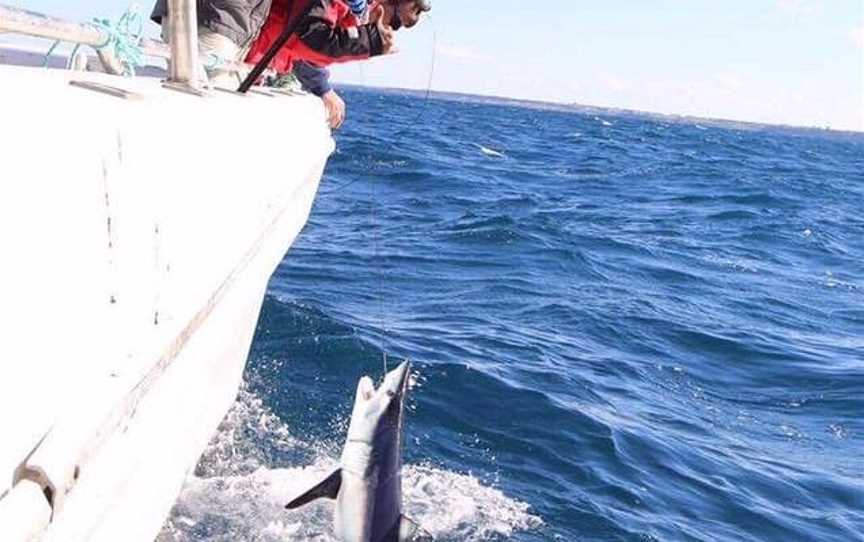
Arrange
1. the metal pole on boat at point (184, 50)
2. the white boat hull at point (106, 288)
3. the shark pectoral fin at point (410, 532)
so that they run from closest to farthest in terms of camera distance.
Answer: the white boat hull at point (106, 288) → the metal pole on boat at point (184, 50) → the shark pectoral fin at point (410, 532)

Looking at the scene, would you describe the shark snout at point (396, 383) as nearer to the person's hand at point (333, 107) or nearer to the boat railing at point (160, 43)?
the boat railing at point (160, 43)

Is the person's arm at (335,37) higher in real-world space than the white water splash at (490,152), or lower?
higher

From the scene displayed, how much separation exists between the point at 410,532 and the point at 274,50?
1.77 m

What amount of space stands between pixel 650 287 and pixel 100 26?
379 inches

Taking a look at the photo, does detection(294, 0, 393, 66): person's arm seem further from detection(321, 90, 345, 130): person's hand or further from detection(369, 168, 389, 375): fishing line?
detection(369, 168, 389, 375): fishing line

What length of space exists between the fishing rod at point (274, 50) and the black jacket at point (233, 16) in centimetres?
29

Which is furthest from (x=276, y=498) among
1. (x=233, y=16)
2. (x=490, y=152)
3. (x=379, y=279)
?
(x=490, y=152)

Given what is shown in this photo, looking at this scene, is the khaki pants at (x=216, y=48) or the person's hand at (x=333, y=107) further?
the person's hand at (x=333, y=107)

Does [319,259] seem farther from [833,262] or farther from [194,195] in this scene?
[833,262]

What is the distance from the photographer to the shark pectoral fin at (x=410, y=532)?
306cm

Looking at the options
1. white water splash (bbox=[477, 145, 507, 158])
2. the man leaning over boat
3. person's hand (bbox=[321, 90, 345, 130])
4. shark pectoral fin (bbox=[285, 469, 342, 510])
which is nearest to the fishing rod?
the man leaning over boat

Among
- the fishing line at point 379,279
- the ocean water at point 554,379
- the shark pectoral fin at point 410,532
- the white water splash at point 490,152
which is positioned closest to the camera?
the shark pectoral fin at point 410,532

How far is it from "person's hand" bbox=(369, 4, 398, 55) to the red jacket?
2 centimetres

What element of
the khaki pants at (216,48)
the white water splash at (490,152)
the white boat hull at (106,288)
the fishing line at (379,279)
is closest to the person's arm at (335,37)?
the khaki pants at (216,48)
